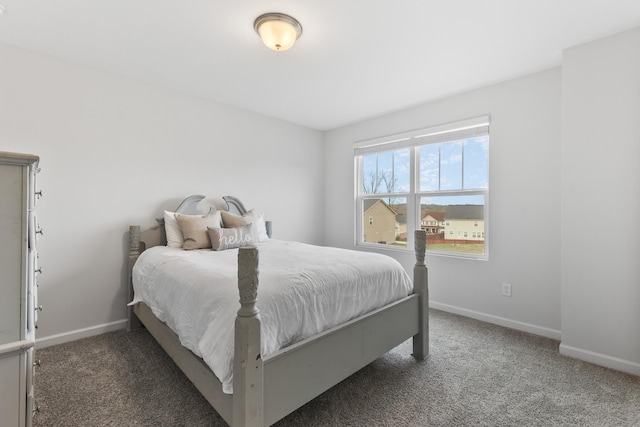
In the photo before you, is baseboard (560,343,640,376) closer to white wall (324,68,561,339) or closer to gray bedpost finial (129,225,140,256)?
white wall (324,68,561,339)

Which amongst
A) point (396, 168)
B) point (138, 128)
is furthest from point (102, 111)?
point (396, 168)

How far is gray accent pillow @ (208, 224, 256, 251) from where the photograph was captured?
2600mm

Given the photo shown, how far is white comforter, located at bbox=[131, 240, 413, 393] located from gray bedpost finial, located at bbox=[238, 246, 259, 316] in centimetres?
14

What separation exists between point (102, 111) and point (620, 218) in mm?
4158

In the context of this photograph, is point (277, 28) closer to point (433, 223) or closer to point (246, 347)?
point (246, 347)

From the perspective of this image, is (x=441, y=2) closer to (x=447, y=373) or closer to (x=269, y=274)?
(x=269, y=274)

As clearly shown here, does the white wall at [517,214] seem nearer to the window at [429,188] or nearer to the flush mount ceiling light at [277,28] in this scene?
the window at [429,188]

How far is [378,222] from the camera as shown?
3.90 m

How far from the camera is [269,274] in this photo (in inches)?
61.1

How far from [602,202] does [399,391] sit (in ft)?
6.41

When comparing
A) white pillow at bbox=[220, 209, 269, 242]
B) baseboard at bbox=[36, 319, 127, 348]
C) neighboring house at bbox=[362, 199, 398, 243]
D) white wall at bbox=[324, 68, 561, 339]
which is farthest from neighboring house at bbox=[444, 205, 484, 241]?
baseboard at bbox=[36, 319, 127, 348]

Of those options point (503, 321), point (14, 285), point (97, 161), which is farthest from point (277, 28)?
point (503, 321)

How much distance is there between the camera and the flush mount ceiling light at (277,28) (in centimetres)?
182

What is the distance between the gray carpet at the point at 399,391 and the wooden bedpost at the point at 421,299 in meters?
0.09
